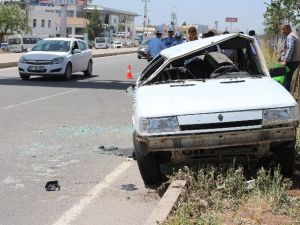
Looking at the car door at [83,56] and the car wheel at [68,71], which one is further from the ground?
the car door at [83,56]

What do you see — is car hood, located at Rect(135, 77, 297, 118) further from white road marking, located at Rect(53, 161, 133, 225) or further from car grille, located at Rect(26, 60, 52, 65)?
car grille, located at Rect(26, 60, 52, 65)

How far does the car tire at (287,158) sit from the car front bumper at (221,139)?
0.28 m

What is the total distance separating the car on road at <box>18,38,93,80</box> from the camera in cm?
2011

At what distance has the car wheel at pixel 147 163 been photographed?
5824 mm

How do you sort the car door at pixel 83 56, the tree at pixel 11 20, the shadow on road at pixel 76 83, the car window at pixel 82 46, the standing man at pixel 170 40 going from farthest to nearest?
the tree at pixel 11 20 → the car window at pixel 82 46 → the car door at pixel 83 56 → the shadow on road at pixel 76 83 → the standing man at pixel 170 40

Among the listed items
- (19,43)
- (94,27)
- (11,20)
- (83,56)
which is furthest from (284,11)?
(94,27)

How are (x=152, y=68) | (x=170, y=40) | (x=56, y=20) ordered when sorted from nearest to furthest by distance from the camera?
(x=152, y=68) < (x=170, y=40) < (x=56, y=20)

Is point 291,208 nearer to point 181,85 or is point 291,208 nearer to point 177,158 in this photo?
point 177,158

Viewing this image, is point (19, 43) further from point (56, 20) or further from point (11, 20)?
point (56, 20)

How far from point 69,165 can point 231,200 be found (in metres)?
2.74

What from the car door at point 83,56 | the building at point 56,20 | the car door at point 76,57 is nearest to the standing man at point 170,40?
the car door at point 76,57

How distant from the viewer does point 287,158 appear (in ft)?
19.3

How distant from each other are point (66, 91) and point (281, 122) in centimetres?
1150

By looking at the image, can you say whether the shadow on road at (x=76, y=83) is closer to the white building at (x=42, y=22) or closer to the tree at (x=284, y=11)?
the tree at (x=284, y=11)
